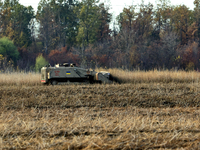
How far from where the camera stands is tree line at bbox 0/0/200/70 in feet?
121

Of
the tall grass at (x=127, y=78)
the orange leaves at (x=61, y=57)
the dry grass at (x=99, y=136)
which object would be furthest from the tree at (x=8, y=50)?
the dry grass at (x=99, y=136)

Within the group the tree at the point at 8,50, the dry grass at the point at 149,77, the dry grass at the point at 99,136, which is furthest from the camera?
the tree at the point at 8,50

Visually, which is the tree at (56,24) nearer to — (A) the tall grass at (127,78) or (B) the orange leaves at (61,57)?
(B) the orange leaves at (61,57)

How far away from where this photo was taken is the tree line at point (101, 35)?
1455 inches

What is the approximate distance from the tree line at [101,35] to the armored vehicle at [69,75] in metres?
21.2

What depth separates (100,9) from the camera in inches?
1720

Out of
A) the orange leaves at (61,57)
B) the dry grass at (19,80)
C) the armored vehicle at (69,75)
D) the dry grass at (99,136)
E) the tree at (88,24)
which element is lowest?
the dry grass at (99,136)

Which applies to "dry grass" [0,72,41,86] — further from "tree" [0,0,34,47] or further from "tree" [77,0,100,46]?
"tree" [0,0,34,47]

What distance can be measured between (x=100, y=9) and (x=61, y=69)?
31.2 meters

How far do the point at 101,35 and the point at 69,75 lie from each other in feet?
97.3

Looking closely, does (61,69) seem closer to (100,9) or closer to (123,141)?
(123,141)

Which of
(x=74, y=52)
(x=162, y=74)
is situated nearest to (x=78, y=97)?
(x=162, y=74)

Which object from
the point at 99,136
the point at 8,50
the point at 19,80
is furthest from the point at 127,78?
the point at 8,50

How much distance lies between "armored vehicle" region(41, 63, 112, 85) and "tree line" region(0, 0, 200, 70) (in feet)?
69.6
